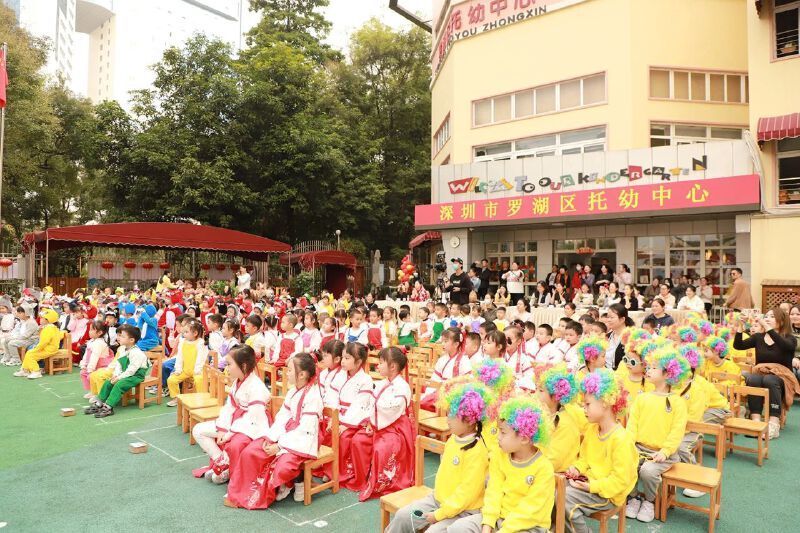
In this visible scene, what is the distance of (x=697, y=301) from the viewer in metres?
11.9

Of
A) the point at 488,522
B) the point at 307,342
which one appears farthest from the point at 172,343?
the point at 488,522

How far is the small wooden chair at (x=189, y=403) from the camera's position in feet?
22.0

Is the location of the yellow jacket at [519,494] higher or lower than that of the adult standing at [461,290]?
lower

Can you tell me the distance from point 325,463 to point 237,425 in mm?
921

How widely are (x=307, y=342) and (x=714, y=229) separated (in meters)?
13.0

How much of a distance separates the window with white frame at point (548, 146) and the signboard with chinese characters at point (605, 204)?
8.20 ft

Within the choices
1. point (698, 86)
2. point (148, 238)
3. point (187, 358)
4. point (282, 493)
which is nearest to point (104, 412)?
point (187, 358)

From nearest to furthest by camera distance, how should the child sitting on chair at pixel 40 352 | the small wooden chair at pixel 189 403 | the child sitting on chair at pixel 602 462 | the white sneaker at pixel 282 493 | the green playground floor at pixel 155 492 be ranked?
the child sitting on chair at pixel 602 462 → the green playground floor at pixel 155 492 → the white sneaker at pixel 282 493 → the small wooden chair at pixel 189 403 → the child sitting on chair at pixel 40 352

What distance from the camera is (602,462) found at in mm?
3979

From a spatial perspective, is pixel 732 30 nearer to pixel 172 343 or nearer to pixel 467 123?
pixel 467 123

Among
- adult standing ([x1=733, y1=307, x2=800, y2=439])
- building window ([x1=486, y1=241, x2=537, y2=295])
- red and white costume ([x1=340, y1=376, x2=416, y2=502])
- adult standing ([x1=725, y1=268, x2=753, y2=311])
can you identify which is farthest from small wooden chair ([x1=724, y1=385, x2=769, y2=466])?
building window ([x1=486, y1=241, x2=537, y2=295])

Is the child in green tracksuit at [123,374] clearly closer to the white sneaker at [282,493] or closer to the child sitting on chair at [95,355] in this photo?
the child sitting on chair at [95,355]

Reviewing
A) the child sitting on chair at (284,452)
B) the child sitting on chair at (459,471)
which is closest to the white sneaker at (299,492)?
the child sitting on chair at (284,452)

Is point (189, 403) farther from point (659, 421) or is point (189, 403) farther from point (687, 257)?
point (687, 257)
